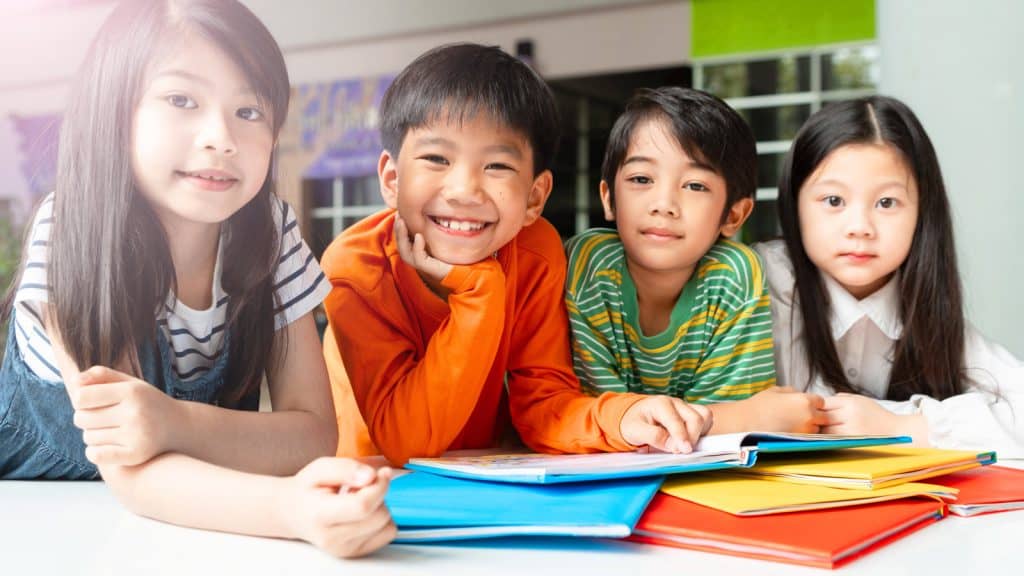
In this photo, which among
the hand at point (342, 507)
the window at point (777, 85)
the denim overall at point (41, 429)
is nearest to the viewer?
the hand at point (342, 507)

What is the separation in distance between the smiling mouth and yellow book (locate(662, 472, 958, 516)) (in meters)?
0.35

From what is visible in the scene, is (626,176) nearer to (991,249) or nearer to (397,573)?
(397,573)

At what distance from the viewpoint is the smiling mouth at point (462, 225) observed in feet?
3.00

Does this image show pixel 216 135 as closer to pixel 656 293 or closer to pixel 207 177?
pixel 207 177

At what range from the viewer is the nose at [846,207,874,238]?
3.64 ft

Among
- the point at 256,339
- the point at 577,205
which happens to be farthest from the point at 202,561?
the point at 577,205

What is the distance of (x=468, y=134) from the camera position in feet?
2.97

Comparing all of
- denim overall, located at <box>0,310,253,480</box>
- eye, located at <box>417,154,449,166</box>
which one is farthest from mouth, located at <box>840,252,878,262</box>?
denim overall, located at <box>0,310,253,480</box>

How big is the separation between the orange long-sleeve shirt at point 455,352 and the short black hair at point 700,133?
15 cm

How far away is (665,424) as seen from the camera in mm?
780

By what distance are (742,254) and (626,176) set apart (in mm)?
179

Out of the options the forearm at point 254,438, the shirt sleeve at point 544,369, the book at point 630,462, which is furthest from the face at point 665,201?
the forearm at point 254,438

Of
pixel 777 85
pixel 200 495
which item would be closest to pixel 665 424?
pixel 200 495

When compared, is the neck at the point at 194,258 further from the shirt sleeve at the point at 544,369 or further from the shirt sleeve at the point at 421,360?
the shirt sleeve at the point at 544,369
